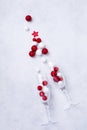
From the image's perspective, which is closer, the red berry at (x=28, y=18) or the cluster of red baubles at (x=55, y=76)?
the cluster of red baubles at (x=55, y=76)

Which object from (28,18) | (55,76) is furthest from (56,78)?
(28,18)

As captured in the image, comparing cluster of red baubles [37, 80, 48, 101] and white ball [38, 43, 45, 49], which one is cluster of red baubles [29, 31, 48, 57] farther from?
cluster of red baubles [37, 80, 48, 101]

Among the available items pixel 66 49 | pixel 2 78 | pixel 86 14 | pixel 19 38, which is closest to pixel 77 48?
pixel 66 49

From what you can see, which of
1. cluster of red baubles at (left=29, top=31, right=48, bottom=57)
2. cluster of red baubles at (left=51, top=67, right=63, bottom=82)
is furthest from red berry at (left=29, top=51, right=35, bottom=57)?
cluster of red baubles at (left=51, top=67, right=63, bottom=82)

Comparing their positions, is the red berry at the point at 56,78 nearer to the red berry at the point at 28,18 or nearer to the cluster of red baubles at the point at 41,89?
the cluster of red baubles at the point at 41,89

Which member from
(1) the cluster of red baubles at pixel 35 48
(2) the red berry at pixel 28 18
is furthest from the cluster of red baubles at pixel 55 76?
(2) the red berry at pixel 28 18

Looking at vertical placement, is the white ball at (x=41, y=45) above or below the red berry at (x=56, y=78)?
above

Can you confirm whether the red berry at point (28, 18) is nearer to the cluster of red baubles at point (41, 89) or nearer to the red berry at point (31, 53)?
the red berry at point (31, 53)

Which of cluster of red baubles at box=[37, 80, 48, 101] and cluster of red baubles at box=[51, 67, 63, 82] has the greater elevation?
cluster of red baubles at box=[51, 67, 63, 82]

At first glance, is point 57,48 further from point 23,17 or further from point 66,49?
point 23,17

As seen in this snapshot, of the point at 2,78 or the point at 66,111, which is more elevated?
the point at 2,78

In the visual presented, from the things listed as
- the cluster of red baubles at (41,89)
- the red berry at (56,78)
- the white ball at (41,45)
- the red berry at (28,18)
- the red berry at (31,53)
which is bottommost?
the cluster of red baubles at (41,89)
